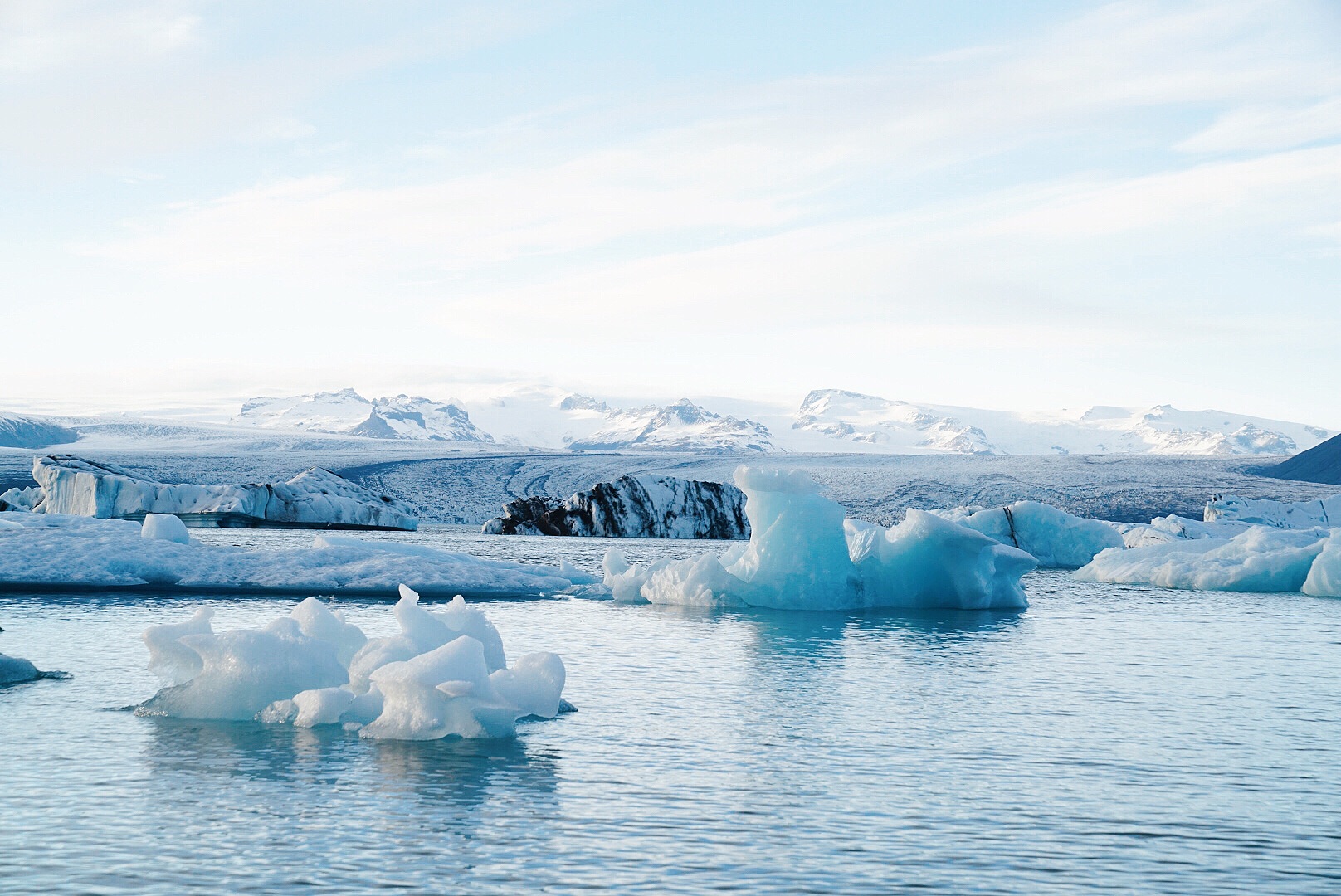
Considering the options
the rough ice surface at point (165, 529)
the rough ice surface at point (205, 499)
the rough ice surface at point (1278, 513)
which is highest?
the rough ice surface at point (1278, 513)

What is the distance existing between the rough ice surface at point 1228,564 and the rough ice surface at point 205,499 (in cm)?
1987

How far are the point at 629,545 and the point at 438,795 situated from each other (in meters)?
21.1

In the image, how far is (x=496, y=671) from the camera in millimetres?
7016

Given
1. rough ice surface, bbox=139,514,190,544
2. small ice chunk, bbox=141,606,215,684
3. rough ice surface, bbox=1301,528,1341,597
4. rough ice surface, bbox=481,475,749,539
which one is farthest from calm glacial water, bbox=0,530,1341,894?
rough ice surface, bbox=481,475,749,539

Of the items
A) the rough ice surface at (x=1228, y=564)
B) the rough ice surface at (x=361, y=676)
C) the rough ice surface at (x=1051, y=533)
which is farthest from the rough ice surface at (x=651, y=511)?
the rough ice surface at (x=361, y=676)

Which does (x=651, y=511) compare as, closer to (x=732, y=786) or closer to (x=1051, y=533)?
(x=1051, y=533)

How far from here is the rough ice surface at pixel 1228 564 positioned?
59.2 ft

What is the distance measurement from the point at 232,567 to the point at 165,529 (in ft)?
6.63

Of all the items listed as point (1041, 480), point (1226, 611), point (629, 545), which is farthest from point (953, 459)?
point (1226, 611)

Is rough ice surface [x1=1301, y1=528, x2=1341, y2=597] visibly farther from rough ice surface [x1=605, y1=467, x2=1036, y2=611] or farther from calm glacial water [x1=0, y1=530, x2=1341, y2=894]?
calm glacial water [x1=0, y1=530, x2=1341, y2=894]

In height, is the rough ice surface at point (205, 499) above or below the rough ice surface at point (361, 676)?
below

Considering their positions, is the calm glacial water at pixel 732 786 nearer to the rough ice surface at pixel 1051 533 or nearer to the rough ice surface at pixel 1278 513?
the rough ice surface at pixel 1051 533

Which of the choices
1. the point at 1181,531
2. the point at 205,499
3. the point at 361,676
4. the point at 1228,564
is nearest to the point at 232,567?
the point at 361,676

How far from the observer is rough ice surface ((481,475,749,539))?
1206 inches
